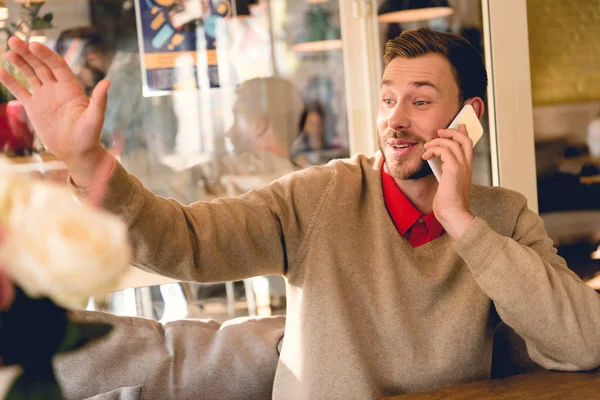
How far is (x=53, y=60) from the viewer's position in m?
1.02

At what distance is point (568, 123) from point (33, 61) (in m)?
2.38

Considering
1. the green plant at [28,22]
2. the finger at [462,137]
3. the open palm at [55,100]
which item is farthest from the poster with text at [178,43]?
the open palm at [55,100]

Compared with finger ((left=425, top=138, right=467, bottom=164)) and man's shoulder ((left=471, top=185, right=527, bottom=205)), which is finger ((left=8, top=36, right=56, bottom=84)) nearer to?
finger ((left=425, top=138, right=467, bottom=164))

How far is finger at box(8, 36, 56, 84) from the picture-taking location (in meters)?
1.00

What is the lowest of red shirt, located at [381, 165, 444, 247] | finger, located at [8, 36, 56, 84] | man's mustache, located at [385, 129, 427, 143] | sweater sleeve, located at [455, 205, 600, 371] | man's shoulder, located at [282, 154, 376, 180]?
sweater sleeve, located at [455, 205, 600, 371]

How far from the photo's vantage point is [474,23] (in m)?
2.74

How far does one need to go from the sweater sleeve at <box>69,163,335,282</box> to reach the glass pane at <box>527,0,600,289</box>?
148 centimetres

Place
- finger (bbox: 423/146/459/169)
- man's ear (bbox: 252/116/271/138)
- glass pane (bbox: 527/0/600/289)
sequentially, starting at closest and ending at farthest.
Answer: finger (bbox: 423/146/459/169) < man's ear (bbox: 252/116/271/138) < glass pane (bbox: 527/0/600/289)

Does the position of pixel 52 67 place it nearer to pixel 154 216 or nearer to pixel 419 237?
pixel 154 216

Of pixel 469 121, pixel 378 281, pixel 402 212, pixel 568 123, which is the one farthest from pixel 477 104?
pixel 568 123

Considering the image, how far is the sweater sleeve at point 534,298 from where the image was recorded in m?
1.42

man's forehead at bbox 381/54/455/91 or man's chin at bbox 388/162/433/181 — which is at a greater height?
man's forehead at bbox 381/54/455/91

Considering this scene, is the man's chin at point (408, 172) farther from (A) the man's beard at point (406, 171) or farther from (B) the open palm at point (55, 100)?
(B) the open palm at point (55, 100)

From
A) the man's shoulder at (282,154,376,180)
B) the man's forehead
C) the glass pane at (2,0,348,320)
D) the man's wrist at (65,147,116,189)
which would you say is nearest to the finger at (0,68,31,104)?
the man's wrist at (65,147,116,189)
